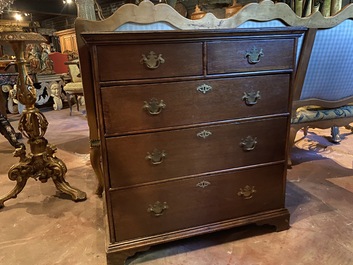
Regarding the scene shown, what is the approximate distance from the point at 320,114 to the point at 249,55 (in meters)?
1.17

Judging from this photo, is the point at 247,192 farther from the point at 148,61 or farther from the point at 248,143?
the point at 148,61

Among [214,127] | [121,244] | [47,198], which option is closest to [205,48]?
[214,127]

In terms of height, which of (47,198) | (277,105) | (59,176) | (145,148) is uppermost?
(277,105)

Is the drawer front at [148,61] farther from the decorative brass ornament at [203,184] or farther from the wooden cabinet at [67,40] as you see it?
the wooden cabinet at [67,40]

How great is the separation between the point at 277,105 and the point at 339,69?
956mm

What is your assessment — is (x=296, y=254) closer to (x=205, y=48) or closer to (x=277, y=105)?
(x=277, y=105)

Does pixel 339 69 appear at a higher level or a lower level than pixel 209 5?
lower

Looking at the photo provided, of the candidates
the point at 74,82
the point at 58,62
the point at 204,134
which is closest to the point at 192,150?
the point at 204,134

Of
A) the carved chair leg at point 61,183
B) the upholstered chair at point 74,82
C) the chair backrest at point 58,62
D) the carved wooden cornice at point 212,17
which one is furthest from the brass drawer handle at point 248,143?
the chair backrest at point 58,62

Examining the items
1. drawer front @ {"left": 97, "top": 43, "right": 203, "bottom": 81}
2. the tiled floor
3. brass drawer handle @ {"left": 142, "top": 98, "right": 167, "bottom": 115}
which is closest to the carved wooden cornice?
drawer front @ {"left": 97, "top": 43, "right": 203, "bottom": 81}

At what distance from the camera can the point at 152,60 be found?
1057mm

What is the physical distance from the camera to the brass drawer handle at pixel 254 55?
1.16 m

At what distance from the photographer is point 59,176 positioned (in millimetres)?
1829

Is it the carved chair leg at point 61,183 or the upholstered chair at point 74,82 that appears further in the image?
the upholstered chair at point 74,82
